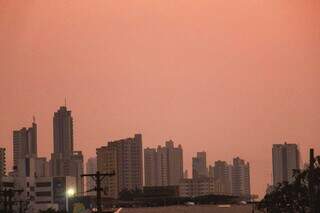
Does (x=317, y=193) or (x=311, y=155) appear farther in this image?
(x=317, y=193)

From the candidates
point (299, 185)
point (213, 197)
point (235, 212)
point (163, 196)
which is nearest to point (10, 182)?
point (163, 196)

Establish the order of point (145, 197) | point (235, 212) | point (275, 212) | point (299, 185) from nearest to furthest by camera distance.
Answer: point (299, 185)
point (235, 212)
point (275, 212)
point (145, 197)

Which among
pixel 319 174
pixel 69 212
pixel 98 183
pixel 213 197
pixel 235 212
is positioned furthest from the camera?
pixel 69 212

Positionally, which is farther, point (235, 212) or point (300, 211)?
point (235, 212)

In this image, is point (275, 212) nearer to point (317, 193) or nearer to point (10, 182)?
point (317, 193)

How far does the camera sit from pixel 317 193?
74.2m

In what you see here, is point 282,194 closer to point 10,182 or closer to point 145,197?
point 145,197

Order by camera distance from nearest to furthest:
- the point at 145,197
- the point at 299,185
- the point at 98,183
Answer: the point at 98,183 < the point at 299,185 < the point at 145,197

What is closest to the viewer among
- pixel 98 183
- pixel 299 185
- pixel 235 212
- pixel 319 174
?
pixel 98 183

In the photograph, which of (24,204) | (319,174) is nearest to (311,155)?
(319,174)

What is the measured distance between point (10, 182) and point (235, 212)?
99588mm

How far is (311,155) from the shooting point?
5275cm

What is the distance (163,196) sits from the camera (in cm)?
18575

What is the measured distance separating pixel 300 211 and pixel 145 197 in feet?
275
